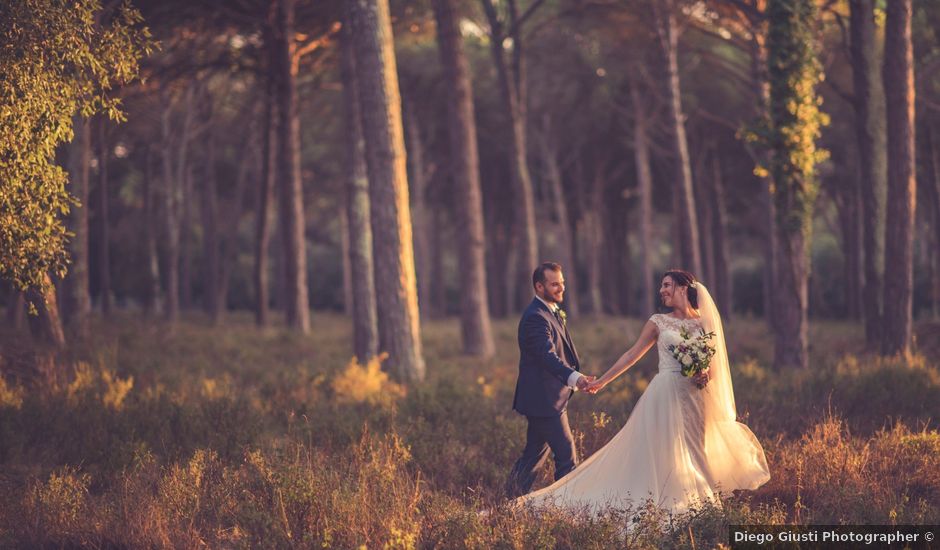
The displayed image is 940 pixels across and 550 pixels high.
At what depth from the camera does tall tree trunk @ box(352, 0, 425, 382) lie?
43.7 ft

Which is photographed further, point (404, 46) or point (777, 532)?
point (404, 46)

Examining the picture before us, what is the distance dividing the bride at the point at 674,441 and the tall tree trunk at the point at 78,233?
1176 cm

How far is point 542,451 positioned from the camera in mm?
7395

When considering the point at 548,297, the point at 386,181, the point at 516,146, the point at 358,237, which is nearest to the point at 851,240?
the point at 516,146

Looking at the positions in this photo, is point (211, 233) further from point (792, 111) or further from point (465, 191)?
point (792, 111)

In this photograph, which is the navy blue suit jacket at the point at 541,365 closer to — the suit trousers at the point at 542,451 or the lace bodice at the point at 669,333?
the suit trousers at the point at 542,451

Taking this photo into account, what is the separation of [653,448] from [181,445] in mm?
5148

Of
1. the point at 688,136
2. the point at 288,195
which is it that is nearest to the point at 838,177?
the point at 688,136

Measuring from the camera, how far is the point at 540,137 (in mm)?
32844

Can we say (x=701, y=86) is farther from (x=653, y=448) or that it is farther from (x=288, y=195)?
(x=653, y=448)

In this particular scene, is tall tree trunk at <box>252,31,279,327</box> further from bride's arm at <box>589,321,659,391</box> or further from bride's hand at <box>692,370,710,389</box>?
bride's hand at <box>692,370,710,389</box>

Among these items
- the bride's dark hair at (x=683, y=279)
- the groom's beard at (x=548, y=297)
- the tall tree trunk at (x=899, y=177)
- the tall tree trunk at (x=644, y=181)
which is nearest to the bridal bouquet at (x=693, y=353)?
the bride's dark hair at (x=683, y=279)

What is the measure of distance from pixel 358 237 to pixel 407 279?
2.61 meters

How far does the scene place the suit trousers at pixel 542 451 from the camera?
7.21m
